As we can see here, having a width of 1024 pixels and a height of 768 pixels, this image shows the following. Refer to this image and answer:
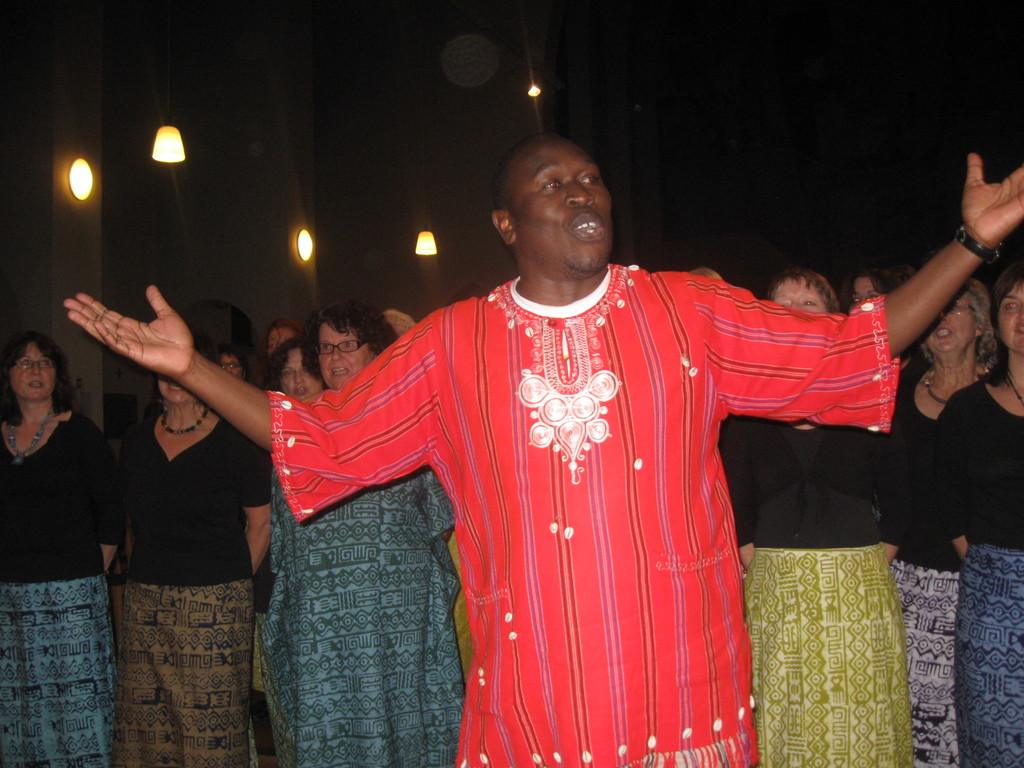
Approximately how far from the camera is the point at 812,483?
3.01 meters

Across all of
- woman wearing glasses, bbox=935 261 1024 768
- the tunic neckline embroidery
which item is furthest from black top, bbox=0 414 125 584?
woman wearing glasses, bbox=935 261 1024 768

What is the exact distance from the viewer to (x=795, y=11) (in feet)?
33.3

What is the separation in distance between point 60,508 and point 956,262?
376cm

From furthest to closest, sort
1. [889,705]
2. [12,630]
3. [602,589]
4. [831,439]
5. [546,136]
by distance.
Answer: [12,630], [831,439], [889,705], [546,136], [602,589]

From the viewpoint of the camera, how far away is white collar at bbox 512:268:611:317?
5.78 feet

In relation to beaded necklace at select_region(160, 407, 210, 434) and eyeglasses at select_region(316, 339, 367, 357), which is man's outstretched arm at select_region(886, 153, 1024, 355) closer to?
eyeglasses at select_region(316, 339, 367, 357)

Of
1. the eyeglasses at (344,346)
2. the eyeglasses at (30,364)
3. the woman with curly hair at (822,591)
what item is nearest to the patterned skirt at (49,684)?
the eyeglasses at (30,364)

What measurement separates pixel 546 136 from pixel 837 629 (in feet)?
6.18

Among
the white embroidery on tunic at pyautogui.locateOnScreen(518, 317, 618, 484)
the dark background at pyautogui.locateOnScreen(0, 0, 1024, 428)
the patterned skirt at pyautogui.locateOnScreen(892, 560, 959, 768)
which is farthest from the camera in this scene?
the dark background at pyautogui.locateOnScreen(0, 0, 1024, 428)

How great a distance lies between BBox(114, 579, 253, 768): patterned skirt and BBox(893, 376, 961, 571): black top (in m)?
2.60

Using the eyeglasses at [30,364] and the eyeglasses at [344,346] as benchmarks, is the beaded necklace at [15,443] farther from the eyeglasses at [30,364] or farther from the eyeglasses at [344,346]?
the eyeglasses at [344,346]

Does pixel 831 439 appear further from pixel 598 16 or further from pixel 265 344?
pixel 598 16

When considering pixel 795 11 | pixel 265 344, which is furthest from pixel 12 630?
pixel 795 11

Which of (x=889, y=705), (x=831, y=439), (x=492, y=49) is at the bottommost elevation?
(x=889, y=705)
